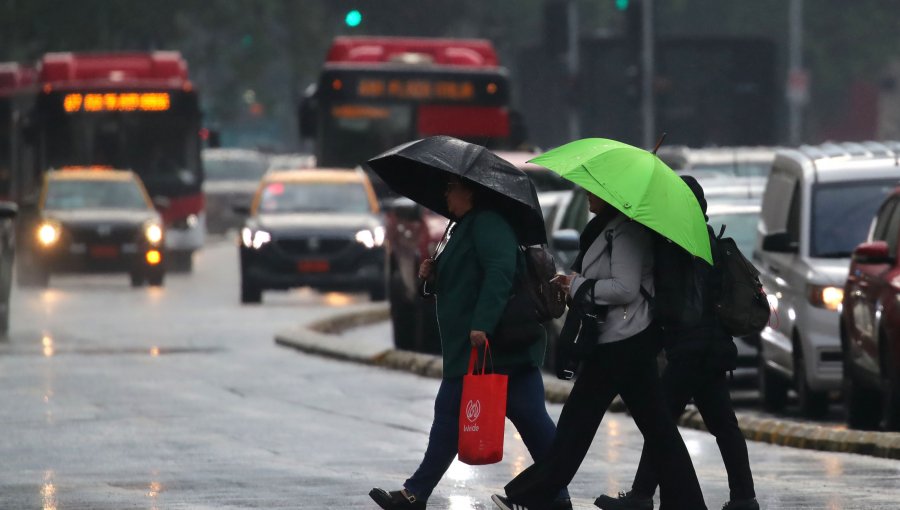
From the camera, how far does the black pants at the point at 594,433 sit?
898 cm

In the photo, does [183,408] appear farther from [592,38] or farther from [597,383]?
[592,38]

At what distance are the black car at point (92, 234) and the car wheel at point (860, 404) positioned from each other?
57.2 feet

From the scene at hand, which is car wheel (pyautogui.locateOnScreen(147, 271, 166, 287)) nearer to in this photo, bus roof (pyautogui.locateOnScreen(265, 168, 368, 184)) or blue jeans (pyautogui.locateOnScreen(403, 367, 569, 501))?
bus roof (pyautogui.locateOnScreen(265, 168, 368, 184))

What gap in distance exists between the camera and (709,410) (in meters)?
9.59

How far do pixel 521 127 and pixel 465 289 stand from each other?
77.3 feet

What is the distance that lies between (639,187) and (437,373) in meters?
8.64

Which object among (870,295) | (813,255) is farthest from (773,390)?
(870,295)

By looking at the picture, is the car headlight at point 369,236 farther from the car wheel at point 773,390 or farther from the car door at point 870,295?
the car door at point 870,295

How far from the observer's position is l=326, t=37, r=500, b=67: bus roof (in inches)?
1312

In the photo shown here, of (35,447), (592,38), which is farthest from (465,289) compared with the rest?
(592,38)

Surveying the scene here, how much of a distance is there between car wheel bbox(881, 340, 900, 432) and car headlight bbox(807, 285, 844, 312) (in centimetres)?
120

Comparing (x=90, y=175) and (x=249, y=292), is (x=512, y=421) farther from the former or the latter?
(x=90, y=175)

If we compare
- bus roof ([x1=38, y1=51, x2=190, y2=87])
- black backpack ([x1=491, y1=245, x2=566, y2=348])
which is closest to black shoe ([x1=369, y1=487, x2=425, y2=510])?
black backpack ([x1=491, y1=245, x2=566, y2=348])

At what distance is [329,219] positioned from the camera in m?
27.4
